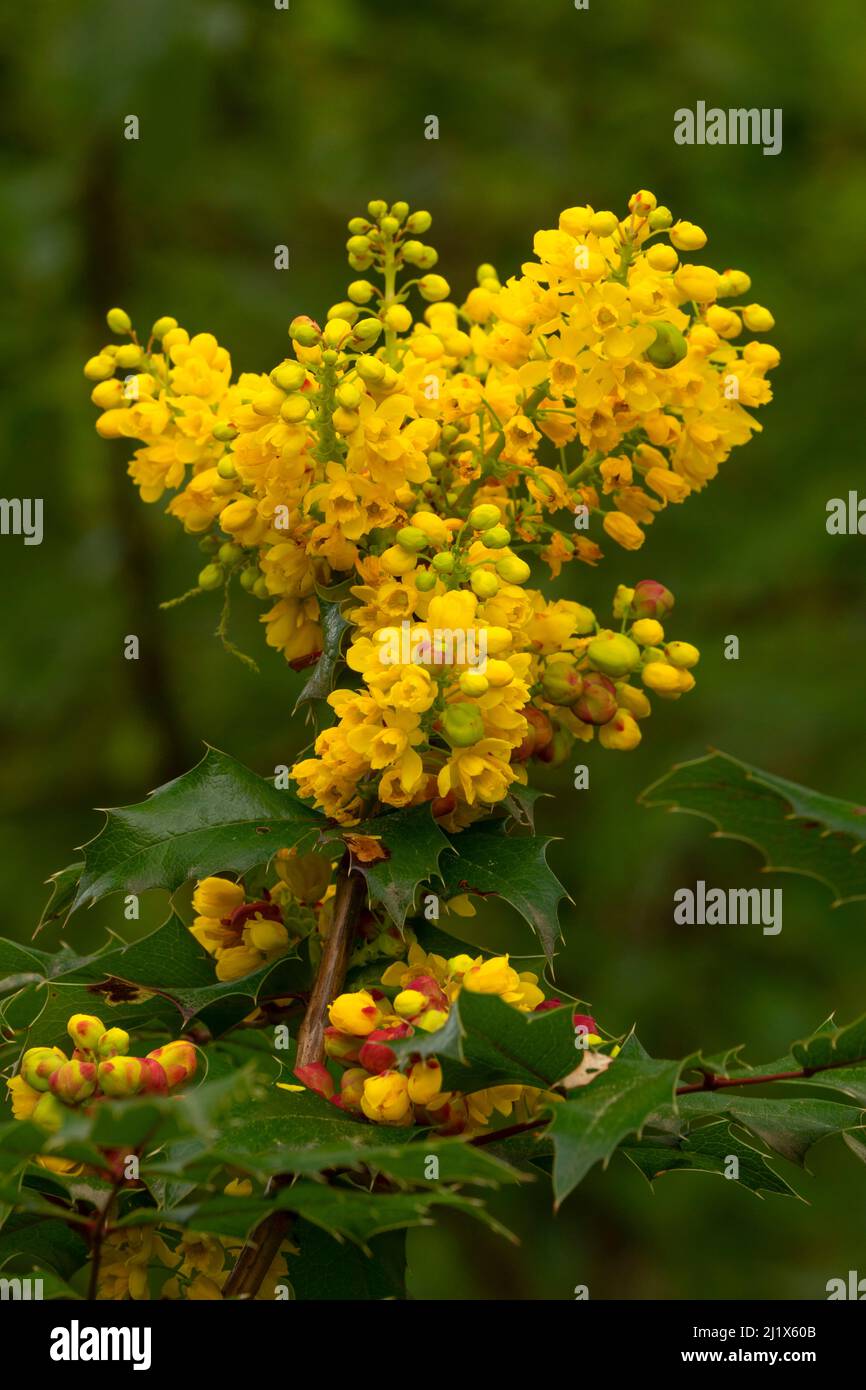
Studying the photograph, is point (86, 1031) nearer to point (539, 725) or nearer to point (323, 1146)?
point (323, 1146)

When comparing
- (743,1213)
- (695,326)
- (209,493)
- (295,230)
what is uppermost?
(295,230)

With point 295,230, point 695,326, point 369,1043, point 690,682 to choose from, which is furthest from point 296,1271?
point 295,230

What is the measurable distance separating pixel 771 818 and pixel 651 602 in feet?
1.02

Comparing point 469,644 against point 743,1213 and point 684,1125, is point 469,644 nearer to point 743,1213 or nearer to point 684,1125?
point 684,1125

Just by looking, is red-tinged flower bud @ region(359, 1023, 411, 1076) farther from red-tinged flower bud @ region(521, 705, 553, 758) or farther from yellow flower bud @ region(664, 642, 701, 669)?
yellow flower bud @ region(664, 642, 701, 669)

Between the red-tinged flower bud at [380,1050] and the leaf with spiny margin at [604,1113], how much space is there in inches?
5.0

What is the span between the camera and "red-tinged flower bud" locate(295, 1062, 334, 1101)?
1295 mm

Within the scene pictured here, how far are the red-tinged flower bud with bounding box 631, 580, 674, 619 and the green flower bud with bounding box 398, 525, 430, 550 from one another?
303 millimetres

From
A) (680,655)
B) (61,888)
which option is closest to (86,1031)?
(61,888)

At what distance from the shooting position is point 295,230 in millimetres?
4098

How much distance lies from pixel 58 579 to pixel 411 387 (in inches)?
98.6

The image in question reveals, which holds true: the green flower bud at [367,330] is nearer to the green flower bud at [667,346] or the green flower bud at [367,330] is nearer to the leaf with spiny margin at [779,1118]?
the green flower bud at [667,346]

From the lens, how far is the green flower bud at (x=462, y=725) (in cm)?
131

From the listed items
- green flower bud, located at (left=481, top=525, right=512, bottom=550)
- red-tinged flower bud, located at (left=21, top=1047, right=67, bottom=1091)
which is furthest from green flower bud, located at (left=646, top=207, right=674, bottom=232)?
red-tinged flower bud, located at (left=21, top=1047, right=67, bottom=1091)
